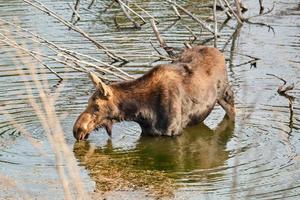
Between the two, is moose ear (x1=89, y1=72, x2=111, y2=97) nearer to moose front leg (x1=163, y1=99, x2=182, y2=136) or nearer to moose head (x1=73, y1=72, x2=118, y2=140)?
moose head (x1=73, y1=72, x2=118, y2=140)

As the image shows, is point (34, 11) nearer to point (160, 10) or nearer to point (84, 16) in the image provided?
point (84, 16)

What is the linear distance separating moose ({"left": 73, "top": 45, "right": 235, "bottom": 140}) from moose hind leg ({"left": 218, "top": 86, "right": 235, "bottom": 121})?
649 millimetres

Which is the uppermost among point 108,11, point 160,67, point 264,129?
point 160,67

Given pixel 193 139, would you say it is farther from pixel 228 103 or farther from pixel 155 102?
pixel 228 103

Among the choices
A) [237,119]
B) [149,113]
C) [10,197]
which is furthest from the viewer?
[237,119]

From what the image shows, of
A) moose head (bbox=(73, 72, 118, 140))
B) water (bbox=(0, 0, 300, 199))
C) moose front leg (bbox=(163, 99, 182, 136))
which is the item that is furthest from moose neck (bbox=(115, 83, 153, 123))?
water (bbox=(0, 0, 300, 199))

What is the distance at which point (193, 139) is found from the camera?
12266mm

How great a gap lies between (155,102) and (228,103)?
156 centimetres

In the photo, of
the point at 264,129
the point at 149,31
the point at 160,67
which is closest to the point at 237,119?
the point at 264,129

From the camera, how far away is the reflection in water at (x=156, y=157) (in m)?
10.6

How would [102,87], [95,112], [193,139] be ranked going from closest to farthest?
[102,87], [95,112], [193,139]

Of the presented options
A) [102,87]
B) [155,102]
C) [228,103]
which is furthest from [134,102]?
[228,103]

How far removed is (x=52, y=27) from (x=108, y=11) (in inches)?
120

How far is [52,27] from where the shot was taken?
20.4 meters
